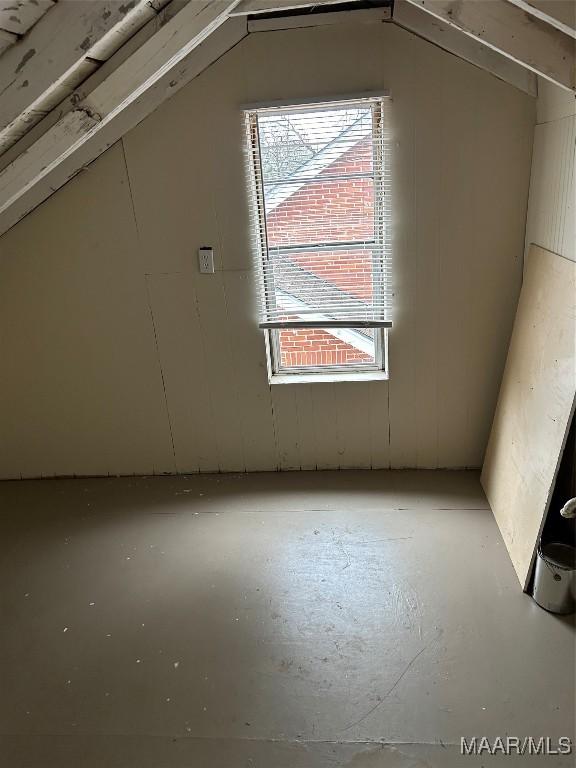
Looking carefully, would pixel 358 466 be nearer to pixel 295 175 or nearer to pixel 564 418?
pixel 564 418

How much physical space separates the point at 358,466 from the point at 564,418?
1.29 metres

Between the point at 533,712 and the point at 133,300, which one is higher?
the point at 133,300

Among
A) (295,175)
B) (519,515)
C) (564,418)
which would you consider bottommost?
(519,515)

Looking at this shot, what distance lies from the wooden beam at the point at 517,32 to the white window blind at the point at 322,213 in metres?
0.62

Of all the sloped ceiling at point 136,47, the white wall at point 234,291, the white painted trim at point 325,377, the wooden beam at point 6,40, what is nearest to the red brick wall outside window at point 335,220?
the white wall at point 234,291

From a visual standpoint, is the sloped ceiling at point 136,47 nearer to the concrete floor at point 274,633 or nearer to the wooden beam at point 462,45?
the wooden beam at point 462,45

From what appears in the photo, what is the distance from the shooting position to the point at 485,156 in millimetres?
2539

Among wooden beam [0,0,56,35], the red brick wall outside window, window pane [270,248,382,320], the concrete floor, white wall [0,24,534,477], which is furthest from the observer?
window pane [270,248,382,320]

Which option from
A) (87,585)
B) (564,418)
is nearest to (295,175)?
(564,418)

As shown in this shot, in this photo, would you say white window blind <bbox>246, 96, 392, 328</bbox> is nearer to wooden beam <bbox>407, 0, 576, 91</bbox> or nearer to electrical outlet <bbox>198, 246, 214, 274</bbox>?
electrical outlet <bbox>198, 246, 214, 274</bbox>

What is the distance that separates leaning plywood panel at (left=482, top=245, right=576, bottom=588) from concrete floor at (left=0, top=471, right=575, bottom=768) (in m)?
0.14

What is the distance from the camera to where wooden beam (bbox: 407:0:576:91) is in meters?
1.87

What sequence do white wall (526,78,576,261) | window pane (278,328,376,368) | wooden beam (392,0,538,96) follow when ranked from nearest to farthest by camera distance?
white wall (526,78,576,261)
wooden beam (392,0,538,96)
window pane (278,328,376,368)

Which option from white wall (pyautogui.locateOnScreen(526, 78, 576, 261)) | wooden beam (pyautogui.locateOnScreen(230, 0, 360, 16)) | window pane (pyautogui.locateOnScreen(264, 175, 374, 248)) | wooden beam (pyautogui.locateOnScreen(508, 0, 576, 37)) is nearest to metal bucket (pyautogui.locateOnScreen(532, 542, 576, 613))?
white wall (pyautogui.locateOnScreen(526, 78, 576, 261))
